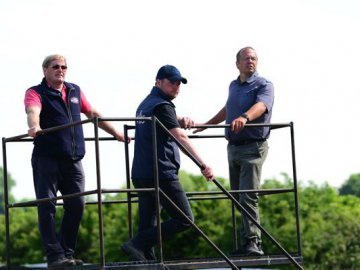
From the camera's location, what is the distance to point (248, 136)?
10320 millimetres

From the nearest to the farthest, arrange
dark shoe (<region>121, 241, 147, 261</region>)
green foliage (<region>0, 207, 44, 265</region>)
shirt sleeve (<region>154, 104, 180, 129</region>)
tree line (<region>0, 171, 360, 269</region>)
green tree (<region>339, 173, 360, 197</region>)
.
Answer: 1. shirt sleeve (<region>154, 104, 180, 129</region>)
2. dark shoe (<region>121, 241, 147, 261</region>)
3. tree line (<region>0, 171, 360, 269</region>)
4. green foliage (<region>0, 207, 44, 265</region>)
5. green tree (<region>339, 173, 360, 197</region>)

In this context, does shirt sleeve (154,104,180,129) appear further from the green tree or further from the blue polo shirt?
the green tree

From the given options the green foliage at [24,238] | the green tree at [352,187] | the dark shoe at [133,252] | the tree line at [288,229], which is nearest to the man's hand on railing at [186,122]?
the dark shoe at [133,252]

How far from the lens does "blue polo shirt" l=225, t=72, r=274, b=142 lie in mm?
10328

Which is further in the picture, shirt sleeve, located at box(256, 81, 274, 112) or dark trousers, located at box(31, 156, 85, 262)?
shirt sleeve, located at box(256, 81, 274, 112)

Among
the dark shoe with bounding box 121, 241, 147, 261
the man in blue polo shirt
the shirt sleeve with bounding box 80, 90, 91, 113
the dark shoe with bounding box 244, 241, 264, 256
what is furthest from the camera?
the man in blue polo shirt

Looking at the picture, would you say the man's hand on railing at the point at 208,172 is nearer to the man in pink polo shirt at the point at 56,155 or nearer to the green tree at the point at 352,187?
the man in pink polo shirt at the point at 56,155

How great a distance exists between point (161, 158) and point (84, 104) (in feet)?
3.64

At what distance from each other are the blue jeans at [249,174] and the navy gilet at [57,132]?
1688mm

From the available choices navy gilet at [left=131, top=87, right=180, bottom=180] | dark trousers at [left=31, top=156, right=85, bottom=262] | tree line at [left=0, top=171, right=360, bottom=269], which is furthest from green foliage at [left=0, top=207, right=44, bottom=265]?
navy gilet at [left=131, top=87, right=180, bottom=180]

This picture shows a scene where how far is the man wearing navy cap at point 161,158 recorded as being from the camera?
365 inches

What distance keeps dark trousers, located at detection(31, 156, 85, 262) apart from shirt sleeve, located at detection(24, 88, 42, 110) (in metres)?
0.51

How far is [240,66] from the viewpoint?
10547mm

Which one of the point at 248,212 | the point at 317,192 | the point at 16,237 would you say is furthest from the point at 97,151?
the point at 16,237
